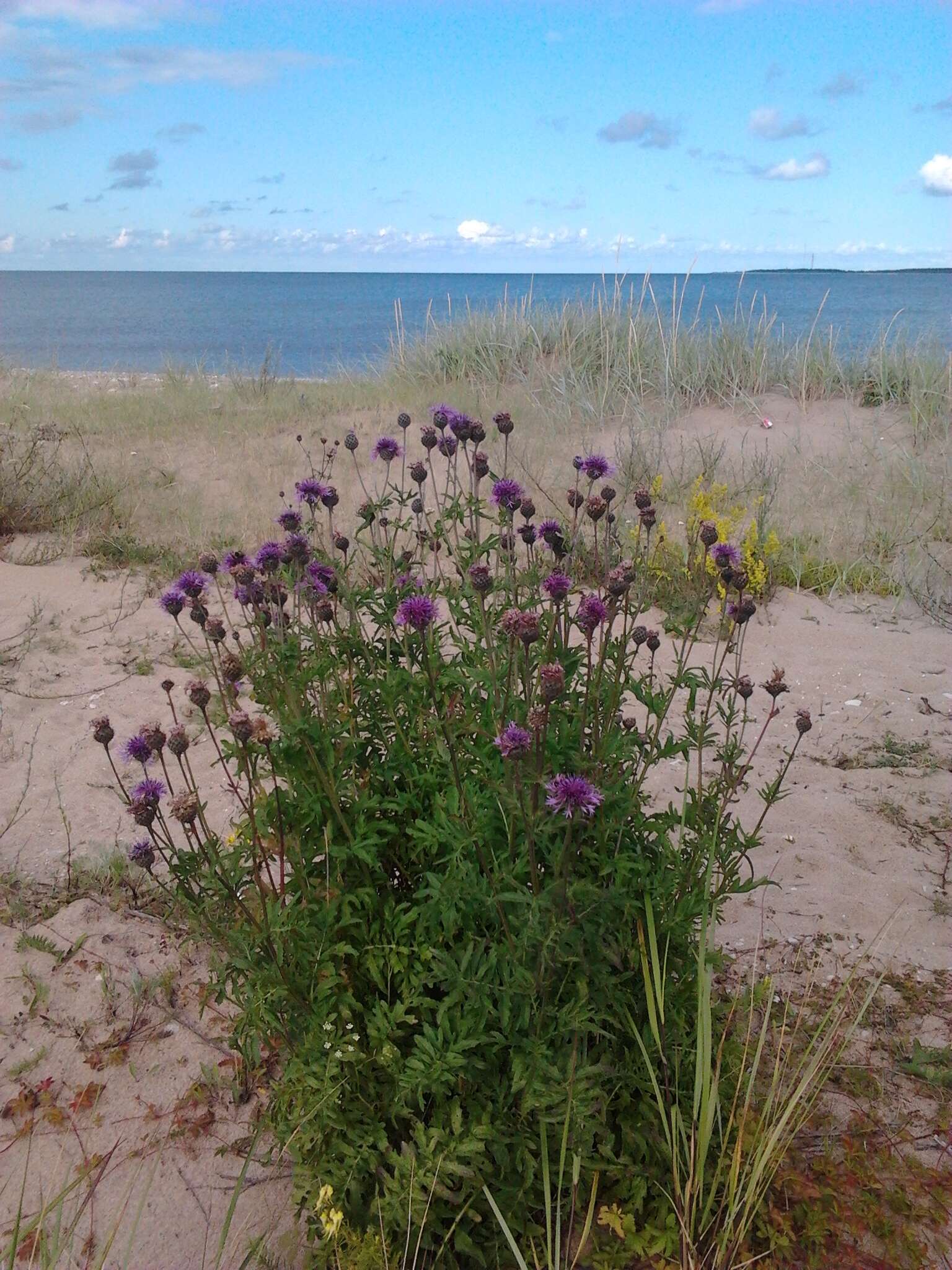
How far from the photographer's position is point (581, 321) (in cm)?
1302

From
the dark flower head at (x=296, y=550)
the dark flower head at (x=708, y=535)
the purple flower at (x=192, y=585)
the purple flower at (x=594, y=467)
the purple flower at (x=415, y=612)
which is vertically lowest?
the purple flower at (x=192, y=585)

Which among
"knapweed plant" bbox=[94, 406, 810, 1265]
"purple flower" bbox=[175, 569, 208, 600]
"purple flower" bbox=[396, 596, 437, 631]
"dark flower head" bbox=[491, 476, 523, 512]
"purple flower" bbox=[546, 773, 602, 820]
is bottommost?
"knapweed plant" bbox=[94, 406, 810, 1265]

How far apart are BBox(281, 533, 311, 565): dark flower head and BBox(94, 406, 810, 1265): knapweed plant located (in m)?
0.02

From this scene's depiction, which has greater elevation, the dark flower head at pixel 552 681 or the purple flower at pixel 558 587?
the purple flower at pixel 558 587

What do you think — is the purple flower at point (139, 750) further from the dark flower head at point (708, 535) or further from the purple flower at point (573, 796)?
the dark flower head at point (708, 535)

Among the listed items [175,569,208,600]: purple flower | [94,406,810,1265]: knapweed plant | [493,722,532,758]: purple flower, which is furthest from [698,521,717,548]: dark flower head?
[175,569,208,600]: purple flower

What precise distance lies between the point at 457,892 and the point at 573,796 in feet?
1.28

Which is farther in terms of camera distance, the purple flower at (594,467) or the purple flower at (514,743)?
the purple flower at (594,467)

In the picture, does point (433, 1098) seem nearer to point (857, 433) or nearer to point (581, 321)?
point (857, 433)

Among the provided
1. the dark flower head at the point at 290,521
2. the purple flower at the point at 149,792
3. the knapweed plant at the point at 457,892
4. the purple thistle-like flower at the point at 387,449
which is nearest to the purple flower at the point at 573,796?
the knapweed plant at the point at 457,892

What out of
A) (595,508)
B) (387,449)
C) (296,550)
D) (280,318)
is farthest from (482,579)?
(280,318)

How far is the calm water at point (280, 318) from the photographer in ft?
78.5

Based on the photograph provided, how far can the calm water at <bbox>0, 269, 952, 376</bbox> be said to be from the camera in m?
23.9

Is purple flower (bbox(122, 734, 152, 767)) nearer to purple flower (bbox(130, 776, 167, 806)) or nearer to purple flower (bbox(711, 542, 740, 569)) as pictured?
purple flower (bbox(130, 776, 167, 806))
